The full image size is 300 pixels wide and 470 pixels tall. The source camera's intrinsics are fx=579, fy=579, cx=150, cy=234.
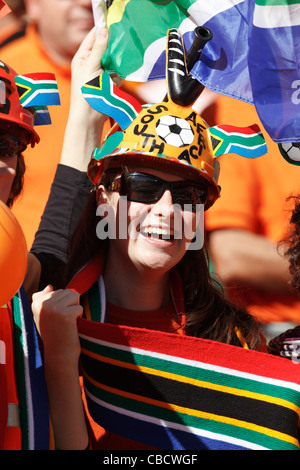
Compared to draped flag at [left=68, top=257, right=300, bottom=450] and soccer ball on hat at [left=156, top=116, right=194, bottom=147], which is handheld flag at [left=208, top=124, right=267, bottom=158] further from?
draped flag at [left=68, top=257, right=300, bottom=450]

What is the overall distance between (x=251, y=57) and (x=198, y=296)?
3.27 ft

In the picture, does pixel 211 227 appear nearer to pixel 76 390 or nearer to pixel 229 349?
pixel 229 349

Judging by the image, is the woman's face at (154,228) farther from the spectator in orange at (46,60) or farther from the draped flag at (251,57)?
the spectator in orange at (46,60)

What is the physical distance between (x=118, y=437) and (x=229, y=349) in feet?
1.58

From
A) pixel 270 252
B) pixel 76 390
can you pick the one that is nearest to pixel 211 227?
pixel 270 252

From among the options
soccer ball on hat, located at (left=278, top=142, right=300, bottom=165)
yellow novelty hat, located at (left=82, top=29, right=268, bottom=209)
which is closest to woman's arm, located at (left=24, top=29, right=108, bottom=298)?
yellow novelty hat, located at (left=82, top=29, right=268, bottom=209)

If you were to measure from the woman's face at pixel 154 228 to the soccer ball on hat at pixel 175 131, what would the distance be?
0.40ft

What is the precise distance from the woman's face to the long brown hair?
0.21 meters

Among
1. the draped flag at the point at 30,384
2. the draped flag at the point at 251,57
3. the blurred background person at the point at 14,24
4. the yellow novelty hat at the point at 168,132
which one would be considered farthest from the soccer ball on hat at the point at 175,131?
the blurred background person at the point at 14,24

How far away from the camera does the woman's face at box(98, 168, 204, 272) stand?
2.04 metres

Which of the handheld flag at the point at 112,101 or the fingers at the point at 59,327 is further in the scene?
the handheld flag at the point at 112,101

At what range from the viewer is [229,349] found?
1918 mm

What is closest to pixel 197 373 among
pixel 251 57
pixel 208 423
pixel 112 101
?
pixel 208 423

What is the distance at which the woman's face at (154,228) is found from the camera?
2.04 m
